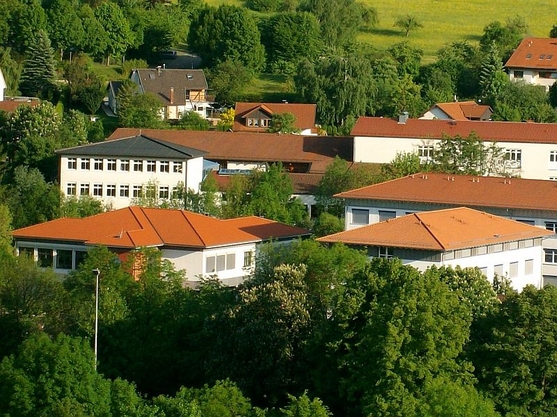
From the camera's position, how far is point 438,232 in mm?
48969

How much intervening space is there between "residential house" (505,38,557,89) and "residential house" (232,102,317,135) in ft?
46.0

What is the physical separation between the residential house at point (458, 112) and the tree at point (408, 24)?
2188 centimetres

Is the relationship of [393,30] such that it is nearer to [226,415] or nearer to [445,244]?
[445,244]

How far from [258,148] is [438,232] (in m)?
28.8

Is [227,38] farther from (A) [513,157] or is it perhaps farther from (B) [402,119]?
(A) [513,157]

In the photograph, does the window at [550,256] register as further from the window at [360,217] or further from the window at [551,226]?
the window at [360,217]

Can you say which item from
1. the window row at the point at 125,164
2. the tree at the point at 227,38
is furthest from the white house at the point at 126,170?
the tree at the point at 227,38

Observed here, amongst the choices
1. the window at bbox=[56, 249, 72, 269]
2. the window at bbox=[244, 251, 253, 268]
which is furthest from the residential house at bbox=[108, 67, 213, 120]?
the window at bbox=[244, 251, 253, 268]

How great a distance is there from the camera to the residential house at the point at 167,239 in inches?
2109

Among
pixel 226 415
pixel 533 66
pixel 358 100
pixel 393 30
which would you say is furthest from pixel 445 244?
pixel 393 30

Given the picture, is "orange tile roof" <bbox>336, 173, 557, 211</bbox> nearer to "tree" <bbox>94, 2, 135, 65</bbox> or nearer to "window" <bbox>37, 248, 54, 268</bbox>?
"window" <bbox>37, 248, 54, 268</bbox>

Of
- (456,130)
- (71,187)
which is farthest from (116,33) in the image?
(456,130)

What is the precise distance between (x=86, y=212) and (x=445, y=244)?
19805 millimetres

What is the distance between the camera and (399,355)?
36469 mm
